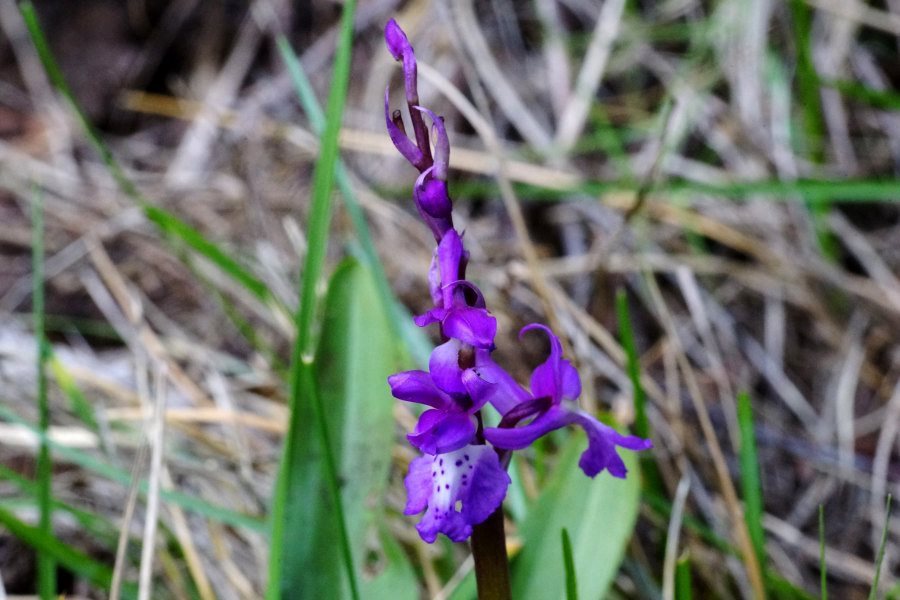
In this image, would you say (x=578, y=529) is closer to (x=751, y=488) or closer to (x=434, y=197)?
(x=751, y=488)

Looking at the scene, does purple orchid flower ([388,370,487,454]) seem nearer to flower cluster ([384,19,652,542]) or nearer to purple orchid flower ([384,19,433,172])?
flower cluster ([384,19,652,542])

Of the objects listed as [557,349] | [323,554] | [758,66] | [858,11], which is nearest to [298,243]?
[323,554]

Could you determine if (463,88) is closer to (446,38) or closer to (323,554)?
(446,38)

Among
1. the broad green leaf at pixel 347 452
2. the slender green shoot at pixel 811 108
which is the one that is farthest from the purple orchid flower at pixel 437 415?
the slender green shoot at pixel 811 108

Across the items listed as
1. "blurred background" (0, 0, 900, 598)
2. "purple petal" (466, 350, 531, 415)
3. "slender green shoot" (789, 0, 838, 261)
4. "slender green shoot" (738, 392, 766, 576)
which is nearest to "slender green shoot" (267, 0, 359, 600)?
"blurred background" (0, 0, 900, 598)

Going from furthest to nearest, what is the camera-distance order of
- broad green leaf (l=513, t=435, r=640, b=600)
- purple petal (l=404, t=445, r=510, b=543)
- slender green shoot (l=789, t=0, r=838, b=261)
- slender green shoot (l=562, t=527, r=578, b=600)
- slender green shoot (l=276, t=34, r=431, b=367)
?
slender green shoot (l=789, t=0, r=838, b=261) → slender green shoot (l=276, t=34, r=431, b=367) → broad green leaf (l=513, t=435, r=640, b=600) → slender green shoot (l=562, t=527, r=578, b=600) → purple petal (l=404, t=445, r=510, b=543)

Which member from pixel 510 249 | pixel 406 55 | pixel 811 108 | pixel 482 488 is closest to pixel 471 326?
pixel 482 488
